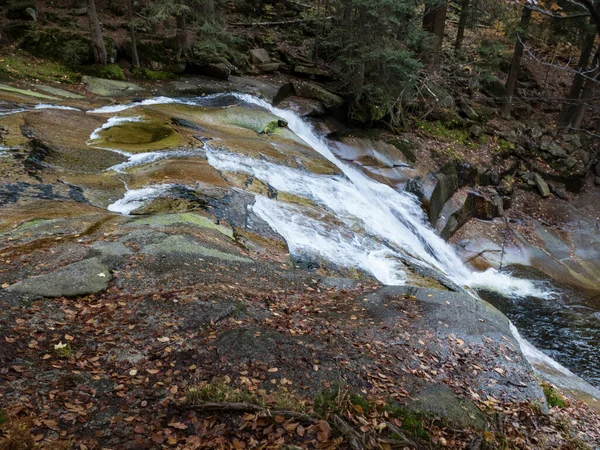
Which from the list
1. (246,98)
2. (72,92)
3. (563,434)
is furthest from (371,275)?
(72,92)

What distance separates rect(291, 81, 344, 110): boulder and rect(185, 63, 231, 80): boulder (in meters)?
3.56

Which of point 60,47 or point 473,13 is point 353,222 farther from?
point 473,13

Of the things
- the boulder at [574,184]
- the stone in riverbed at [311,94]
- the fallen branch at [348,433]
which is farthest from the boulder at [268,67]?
the fallen branch at [348,433]

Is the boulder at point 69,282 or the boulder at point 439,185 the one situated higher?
the boulder at point 69,282

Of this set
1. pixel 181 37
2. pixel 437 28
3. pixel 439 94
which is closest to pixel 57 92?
pixel 181 37

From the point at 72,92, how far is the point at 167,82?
4438 millimetres

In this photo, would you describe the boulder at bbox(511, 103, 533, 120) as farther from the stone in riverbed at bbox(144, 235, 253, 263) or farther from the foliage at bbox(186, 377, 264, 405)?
→ the foliage at bbox(186, 377, 264, 405)

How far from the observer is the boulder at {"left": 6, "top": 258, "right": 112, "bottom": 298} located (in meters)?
5.25

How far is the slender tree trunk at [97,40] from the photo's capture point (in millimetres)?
16708

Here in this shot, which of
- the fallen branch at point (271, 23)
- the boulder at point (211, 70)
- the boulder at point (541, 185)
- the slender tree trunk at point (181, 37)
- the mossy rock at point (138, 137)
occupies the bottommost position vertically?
the boulder at point (541, 185)

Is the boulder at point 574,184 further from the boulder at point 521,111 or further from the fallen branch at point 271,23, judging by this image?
the fallen branch at point 271,23

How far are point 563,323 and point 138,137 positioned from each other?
1401cm

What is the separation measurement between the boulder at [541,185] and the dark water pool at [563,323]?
6.23 metres

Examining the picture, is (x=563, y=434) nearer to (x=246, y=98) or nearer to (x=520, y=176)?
(x=246, y=98)
